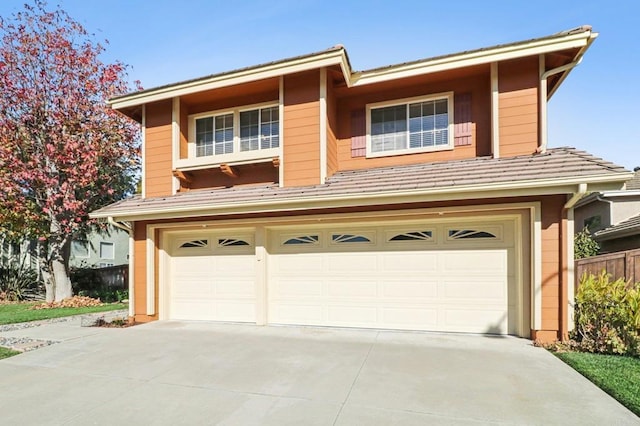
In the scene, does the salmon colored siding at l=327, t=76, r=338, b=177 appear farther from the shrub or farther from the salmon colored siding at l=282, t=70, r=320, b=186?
the shrub

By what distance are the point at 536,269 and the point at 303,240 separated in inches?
173

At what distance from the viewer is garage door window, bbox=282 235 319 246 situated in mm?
7641

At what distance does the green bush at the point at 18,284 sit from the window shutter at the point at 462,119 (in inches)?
656

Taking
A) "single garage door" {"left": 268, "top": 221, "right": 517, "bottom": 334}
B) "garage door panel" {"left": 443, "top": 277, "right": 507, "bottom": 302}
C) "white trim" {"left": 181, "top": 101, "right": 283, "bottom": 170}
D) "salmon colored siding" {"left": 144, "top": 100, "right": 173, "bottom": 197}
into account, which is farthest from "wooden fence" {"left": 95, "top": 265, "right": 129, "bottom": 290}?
"garage door panel" {"left": 443, "top": 277, "right": 507, "bottom": 302}

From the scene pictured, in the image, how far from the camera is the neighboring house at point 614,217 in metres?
10.2

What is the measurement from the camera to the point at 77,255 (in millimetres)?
19406

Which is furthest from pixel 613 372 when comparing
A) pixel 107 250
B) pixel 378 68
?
pixel 107 250

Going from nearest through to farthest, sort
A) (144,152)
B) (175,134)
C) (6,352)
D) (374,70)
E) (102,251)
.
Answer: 1. (6,352)
2. (374,70)
3. (175,134)
4. (144,152)
5. (102,251)

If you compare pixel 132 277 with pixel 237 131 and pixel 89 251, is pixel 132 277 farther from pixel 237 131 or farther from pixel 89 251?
pixel 89 251

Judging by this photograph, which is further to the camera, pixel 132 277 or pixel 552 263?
pixel 132 277

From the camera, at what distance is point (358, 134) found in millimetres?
8250

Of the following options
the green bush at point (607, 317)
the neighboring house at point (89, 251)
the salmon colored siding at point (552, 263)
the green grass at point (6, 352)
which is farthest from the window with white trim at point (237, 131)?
the neighboring house at point (89, 251)

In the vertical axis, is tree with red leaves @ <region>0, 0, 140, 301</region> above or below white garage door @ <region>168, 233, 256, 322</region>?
above

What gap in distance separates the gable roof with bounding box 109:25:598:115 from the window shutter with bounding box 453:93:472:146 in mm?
737
